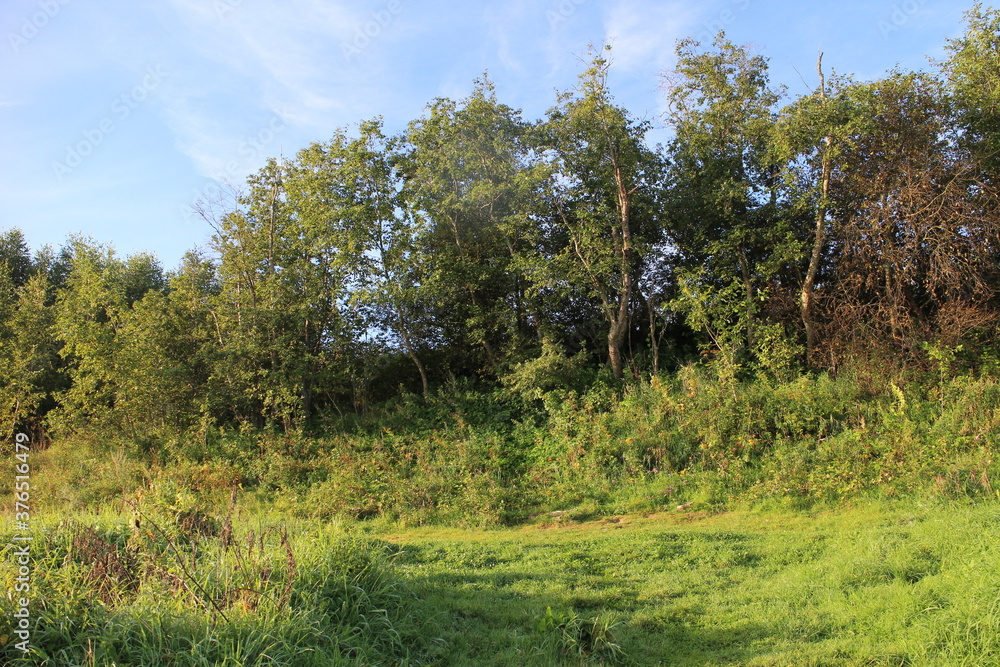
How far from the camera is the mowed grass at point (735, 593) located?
15.1 ft

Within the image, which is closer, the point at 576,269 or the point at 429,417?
the point at 576,269

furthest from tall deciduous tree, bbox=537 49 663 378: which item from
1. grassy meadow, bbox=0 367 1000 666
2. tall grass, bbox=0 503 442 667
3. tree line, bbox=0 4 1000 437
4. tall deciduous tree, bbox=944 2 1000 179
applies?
tall grass, bbox=0 503 442 667

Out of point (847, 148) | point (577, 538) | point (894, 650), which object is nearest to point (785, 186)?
point (847, 148)

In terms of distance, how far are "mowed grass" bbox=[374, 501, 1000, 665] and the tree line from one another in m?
5.97

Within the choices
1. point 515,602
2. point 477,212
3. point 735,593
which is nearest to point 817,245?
point 477,212

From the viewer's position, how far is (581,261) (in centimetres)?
1486

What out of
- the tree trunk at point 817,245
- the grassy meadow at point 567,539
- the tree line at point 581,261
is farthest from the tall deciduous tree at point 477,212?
the tree trunk at point 817,245

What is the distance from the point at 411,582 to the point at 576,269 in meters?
10.0

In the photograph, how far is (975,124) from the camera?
1249 centimetres

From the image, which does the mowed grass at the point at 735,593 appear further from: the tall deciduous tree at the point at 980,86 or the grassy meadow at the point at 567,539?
the tall deciduous tree at the point at 980,86

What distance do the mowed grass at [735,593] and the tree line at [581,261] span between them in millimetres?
5973

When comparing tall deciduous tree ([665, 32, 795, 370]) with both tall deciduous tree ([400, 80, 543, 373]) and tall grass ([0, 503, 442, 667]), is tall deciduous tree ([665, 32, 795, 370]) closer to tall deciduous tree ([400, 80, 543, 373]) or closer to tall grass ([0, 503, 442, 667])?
tall deciduous tree ([400, 80, 543, 373])

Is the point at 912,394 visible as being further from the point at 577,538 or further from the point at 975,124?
the point at 577,538

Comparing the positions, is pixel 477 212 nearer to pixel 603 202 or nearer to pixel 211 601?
pixel 603 202
